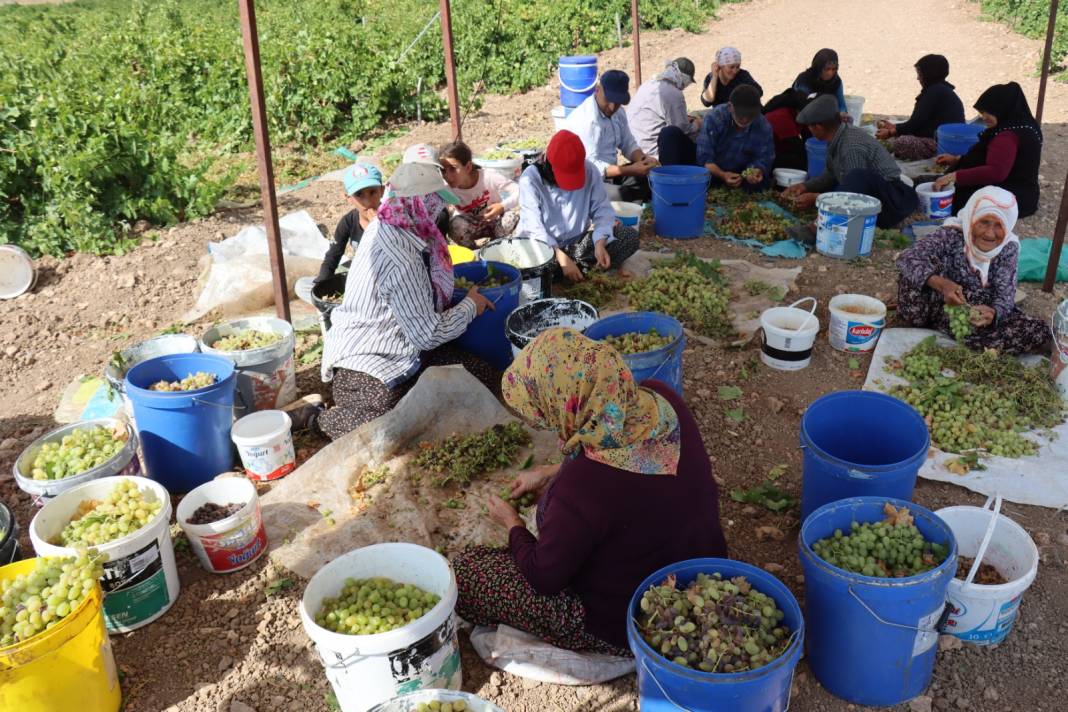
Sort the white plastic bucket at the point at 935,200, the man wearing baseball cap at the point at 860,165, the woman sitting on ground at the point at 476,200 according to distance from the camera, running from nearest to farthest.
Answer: the woman sitting on ground at the point at 476,200
the man wearing baseball cap at the point at 860,165
the white plastic bucket at the point at 935,200

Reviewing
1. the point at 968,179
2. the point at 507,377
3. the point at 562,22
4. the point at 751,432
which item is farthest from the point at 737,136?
the point at 562,22

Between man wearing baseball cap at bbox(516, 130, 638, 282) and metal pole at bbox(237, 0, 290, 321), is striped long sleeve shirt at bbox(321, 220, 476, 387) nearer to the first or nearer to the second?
metal pole at bbox(237, 0, 290, 321)

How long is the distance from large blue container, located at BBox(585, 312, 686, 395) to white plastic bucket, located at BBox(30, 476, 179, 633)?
7.20ft

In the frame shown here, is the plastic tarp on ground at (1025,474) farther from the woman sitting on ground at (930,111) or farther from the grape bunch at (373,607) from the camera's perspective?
the woman sitting on ground at (930,111)

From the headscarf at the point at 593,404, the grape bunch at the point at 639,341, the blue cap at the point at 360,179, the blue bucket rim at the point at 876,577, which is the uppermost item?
the blue cap at the point at 360,179

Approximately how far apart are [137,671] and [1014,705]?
10.7 ft

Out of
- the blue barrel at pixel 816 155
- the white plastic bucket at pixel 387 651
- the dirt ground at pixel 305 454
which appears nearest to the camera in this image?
the white plastic bucket at pixel 387 651

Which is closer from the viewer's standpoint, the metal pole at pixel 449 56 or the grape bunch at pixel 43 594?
the grape bunch at pixel 43 594

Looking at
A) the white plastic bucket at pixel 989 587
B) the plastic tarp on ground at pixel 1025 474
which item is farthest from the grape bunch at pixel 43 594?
the plastic tarp on ground at pixel 1025 474

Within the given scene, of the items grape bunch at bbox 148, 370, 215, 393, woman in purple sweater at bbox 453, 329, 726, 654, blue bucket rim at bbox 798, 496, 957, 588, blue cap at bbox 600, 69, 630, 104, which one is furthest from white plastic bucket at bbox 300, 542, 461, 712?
blue cap at bbox 600, 69, 630, 104

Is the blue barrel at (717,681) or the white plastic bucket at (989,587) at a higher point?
the blue barrel at (717,681)

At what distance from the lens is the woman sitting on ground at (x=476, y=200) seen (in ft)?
19.9

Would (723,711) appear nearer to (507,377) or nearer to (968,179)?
(507,377)

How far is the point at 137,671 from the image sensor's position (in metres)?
3.19
